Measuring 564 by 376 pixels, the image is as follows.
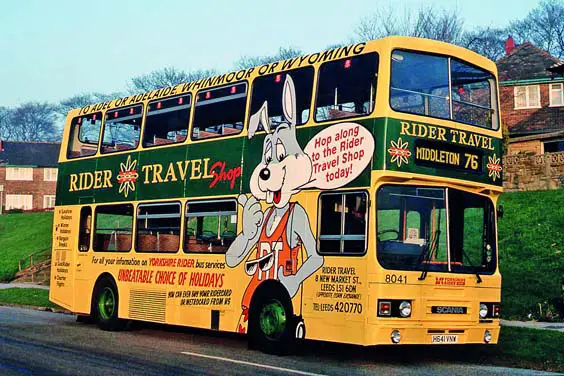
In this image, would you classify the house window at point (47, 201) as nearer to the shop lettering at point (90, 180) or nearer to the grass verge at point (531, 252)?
the grass verge at point (531, 252)

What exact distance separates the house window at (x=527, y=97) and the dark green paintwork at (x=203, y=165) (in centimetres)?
3355

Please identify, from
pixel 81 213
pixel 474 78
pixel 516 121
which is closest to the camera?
pixel 474 78

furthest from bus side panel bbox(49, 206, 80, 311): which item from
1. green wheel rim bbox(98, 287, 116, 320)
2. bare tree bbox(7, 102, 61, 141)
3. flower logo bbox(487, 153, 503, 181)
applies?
bare tree bbox(7, 102, 61, 141)

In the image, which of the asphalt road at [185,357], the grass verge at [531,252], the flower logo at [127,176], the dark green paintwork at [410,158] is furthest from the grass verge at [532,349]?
the flower logo at [127,176]

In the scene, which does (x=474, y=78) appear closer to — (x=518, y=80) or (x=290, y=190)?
(x=290, y=190)

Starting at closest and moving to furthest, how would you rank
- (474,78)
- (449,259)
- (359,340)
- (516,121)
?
1. (359,340)
2. (449,259)
3. (474,78)
4. (516,121)

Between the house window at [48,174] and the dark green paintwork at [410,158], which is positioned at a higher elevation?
the house window at [48,174]

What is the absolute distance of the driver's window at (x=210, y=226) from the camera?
14.2m

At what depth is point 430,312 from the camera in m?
11.6

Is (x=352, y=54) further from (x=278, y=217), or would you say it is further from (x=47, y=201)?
(x=47, y=201)

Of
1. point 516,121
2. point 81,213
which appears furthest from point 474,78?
point 516,121

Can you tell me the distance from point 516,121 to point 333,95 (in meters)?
36.0

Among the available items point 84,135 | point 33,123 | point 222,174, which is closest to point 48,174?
point 33,123

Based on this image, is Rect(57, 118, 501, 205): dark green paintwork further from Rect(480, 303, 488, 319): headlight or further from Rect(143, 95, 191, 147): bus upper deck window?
Rect(480, 303, 488, 319): headlight
